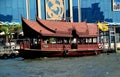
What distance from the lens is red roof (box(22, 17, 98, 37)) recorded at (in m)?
66.2

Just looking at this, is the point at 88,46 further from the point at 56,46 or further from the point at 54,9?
the point at 54,9

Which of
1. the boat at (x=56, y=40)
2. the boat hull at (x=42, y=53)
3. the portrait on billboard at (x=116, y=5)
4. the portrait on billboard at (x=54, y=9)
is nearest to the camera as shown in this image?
the boat hull at (x=42, y=53)

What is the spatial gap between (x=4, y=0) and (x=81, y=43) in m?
30.8

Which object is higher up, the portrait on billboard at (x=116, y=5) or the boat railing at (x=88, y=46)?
the portrait on billboard at (x=116, y=5)

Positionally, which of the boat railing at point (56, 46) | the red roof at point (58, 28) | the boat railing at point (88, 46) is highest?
the red roof at point (58, 28)

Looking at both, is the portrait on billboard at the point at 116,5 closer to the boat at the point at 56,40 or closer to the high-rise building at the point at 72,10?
the high-rise building at the point at 72,10

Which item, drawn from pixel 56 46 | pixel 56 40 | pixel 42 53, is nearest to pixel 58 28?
pixel 56 40

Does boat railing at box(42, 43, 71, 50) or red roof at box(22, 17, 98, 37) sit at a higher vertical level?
red roof at box(22, 17, 98, 37)

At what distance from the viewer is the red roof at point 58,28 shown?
6619cm

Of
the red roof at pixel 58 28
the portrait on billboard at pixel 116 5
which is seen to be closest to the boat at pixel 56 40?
the red roof at pixel 58 28

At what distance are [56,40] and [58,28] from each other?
178 cm

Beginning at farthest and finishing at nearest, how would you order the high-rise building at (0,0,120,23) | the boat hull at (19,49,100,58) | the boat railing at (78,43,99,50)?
the high-rise building at (0,0,120,23), the boat railing at (78,43,99,50), the boat hull at (19,49,100,58)

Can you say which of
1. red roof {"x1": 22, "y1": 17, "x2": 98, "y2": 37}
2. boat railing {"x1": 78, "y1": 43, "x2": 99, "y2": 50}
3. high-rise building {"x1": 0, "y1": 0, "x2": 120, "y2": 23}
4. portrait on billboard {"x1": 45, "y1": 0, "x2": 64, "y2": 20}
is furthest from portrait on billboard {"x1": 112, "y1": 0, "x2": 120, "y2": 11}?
boat railing {"x1": 78, "y1": 43, "x2": 99, "y2": 50}

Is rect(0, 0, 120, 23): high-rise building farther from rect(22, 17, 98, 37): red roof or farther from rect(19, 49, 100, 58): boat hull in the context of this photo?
rect(19, 49, 100, 58): boat hull
